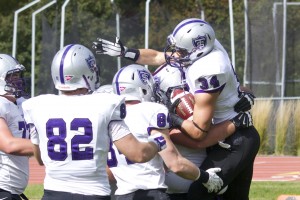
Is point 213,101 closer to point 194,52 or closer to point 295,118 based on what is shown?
point 194,52

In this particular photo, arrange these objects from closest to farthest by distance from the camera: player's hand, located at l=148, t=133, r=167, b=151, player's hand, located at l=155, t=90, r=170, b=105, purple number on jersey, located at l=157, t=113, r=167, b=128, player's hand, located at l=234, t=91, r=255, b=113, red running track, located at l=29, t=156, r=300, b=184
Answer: player's hand, located at l=148, t=133, r=167, b=151 < purple number on jersey, located at l=157, t=113, r=167, b=128 < player's hand, located at l=155, t=90, r=170, b=105 < player's hand, located at l=234, t=91, r=255, b=113 < red running track, located at l=29, t=156, r=300, b=184

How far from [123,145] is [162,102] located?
4.09 feet

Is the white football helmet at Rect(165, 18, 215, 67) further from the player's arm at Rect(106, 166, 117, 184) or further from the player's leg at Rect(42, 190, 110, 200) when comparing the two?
the player's leg at Rect(42, 190, 110, 200)

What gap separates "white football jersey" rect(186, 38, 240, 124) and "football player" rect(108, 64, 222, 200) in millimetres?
332

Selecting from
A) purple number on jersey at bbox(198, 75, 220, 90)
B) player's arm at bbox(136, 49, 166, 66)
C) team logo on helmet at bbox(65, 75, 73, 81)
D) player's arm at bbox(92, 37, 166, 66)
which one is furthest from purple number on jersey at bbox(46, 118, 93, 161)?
player's arm at bbox(136, 49, 166, 66)

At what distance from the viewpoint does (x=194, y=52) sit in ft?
20.1

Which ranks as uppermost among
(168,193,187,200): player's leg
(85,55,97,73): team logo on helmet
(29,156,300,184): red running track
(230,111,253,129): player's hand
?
(85,55,97,73): team logo on helmet

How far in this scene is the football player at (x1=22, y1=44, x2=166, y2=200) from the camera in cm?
498

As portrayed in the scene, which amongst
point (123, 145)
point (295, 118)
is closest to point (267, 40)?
point (295, 118)

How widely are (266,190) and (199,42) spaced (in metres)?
4.71

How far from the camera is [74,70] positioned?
517 centimetres

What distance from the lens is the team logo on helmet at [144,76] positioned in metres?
5.79

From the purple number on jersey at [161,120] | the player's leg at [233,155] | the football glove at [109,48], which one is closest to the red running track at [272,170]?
the football glove at [109,48]

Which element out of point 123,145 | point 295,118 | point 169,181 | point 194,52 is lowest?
point 295,118
